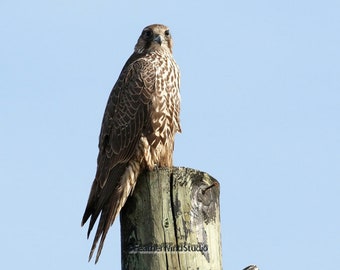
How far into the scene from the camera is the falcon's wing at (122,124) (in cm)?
604

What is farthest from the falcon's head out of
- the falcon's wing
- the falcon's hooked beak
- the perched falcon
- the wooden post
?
the wooden post

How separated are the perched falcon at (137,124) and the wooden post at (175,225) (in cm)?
128

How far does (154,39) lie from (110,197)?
7.54 ft

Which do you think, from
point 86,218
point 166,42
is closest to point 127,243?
point 86,218

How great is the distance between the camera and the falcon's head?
7361 mm

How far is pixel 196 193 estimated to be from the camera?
4.42m

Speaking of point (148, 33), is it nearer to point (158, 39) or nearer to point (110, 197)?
point (158, 39)

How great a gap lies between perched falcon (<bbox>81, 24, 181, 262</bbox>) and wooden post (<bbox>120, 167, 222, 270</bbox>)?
128 centimetres

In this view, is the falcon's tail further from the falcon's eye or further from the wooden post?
the falcon's eye

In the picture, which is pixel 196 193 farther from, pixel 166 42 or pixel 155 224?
pixel 166 42

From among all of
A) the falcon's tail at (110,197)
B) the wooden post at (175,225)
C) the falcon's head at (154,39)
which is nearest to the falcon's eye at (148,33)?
the falcon's head at (154,39)

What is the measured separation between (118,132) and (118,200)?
4.07 ft

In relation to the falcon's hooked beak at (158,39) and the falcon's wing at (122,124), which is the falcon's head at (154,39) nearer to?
the falcon's hooked beak at (158,39)

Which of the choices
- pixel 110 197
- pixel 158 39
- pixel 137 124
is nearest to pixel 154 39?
pixel 158 39
